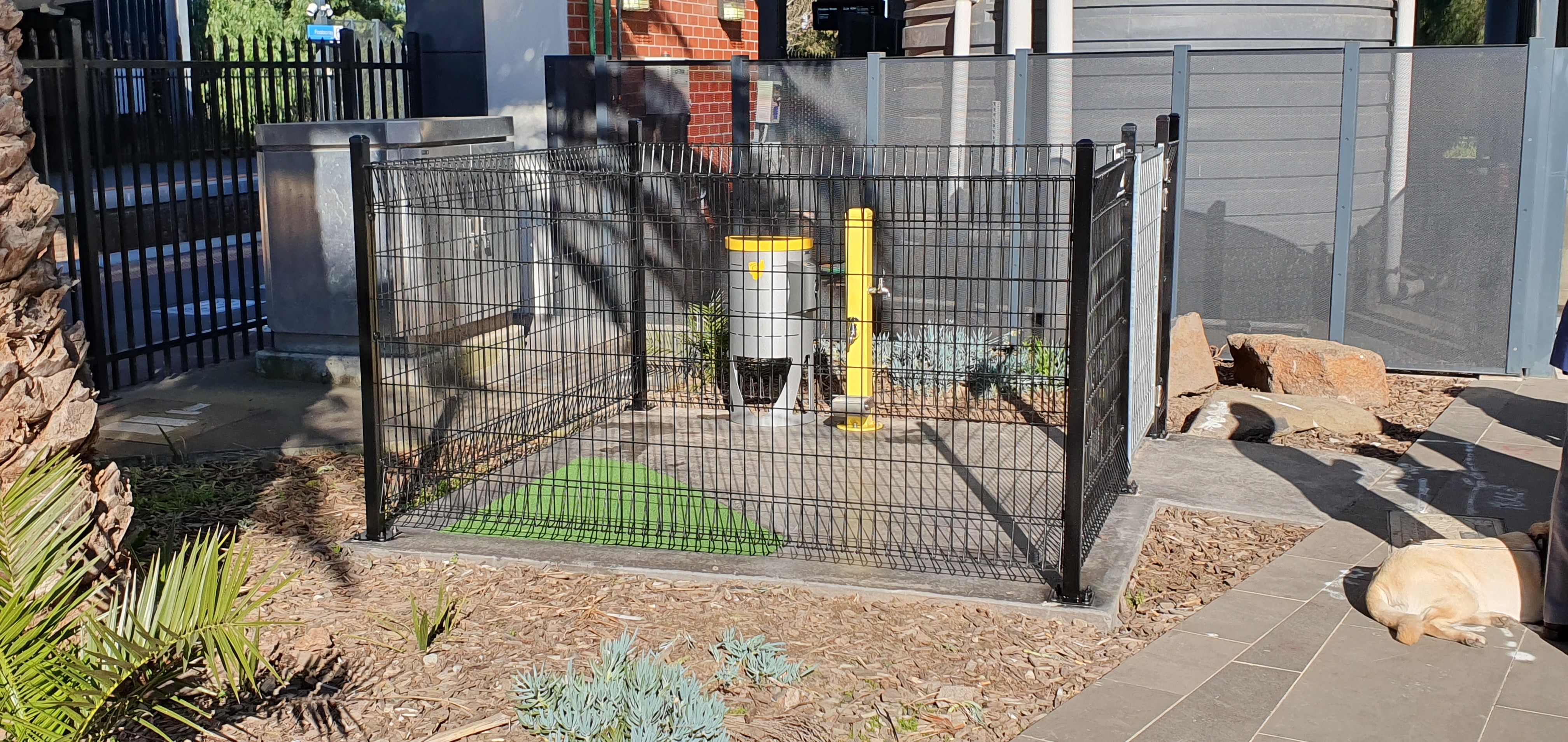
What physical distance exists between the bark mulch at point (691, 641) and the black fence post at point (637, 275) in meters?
1.46

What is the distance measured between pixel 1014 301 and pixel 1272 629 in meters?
5.32

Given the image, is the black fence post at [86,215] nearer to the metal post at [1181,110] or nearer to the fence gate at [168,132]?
the fence gate at [168,132]

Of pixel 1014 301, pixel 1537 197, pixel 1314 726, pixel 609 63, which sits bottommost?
pixel 1314 726

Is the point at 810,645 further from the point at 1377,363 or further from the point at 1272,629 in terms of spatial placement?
the point at 1377,363

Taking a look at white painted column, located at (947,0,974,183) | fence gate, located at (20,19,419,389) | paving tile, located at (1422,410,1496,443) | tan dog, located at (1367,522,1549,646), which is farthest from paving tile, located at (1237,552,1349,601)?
fence gate, located at (20,19,419,389)

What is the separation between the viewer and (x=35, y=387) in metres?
3.95

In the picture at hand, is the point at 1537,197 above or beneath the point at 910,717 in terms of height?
above

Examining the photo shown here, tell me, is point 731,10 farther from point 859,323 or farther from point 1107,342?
point 1107,342

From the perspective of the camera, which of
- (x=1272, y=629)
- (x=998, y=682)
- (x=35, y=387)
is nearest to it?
(x=35, y=387)

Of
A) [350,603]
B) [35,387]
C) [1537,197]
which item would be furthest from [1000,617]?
[1537,197]

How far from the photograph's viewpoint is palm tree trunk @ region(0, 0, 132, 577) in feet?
12.6

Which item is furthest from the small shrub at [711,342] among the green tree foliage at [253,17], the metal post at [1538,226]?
the green tree foliage at [253,17]

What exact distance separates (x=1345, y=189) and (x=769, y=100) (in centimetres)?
410

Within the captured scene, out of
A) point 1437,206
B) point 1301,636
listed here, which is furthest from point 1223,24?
point 1301,636
